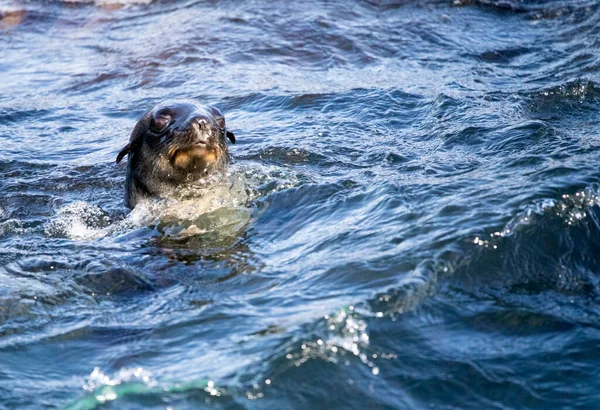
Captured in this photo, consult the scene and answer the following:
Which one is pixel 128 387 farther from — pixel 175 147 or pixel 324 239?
pixel 175 147

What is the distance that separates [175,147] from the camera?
6.16m

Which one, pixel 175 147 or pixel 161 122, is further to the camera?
pixel 161 122

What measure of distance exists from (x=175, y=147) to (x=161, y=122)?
0.24 meters

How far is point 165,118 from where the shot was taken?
629cm

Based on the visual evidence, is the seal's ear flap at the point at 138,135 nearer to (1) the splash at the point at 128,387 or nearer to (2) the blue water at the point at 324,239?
(2) the blue water at the point at 324,239

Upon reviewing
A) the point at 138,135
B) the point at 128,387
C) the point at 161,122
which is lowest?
the point at 128,387

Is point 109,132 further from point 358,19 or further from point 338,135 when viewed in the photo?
point 358,19

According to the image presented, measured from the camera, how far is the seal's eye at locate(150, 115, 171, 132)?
20.6 feet

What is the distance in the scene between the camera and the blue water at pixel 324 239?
13.0ft

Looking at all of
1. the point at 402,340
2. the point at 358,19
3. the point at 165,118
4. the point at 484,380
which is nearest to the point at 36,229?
the point at 165,118

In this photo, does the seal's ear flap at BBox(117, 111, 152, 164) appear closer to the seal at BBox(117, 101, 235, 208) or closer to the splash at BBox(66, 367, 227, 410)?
the seal at BBox(117, 101, 235, 208)

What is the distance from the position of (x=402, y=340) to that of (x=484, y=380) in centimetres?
40

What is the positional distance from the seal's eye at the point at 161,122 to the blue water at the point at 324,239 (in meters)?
0.47

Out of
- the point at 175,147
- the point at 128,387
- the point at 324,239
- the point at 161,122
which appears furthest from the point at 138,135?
the point at 128,387
